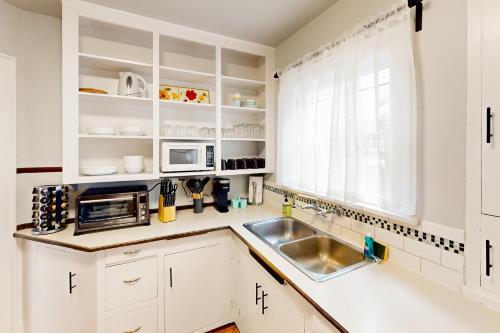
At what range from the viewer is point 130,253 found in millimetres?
1547

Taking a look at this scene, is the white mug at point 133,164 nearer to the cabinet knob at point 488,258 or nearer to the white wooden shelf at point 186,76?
the white wooden shelf at point 186,76

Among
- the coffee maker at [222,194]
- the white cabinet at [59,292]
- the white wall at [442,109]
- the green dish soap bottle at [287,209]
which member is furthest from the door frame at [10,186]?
the white wall at [442,109]

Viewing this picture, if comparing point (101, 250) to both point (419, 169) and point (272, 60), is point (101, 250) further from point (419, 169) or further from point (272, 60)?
point (272, 60)

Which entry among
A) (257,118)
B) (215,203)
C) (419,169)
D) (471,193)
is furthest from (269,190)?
(471,193)

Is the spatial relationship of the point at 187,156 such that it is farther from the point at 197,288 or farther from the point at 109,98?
the point at 197,288

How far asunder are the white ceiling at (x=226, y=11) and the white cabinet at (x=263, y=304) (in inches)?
72.2

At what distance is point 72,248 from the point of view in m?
1.46

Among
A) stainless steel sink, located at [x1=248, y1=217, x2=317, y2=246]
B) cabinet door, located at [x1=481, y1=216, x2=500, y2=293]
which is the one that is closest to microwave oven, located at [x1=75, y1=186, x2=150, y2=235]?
stainless steel sink, located at [x1=248, y1=217, x2=317, y2=246]

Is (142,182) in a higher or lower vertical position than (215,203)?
higher

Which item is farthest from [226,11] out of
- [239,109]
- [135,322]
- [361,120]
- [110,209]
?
[135,322]

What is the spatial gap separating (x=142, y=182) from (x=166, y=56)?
122cm

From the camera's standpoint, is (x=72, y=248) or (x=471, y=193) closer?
(x=471, y=193)

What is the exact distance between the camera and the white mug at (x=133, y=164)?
185 cm

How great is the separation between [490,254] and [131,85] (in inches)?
93.4
